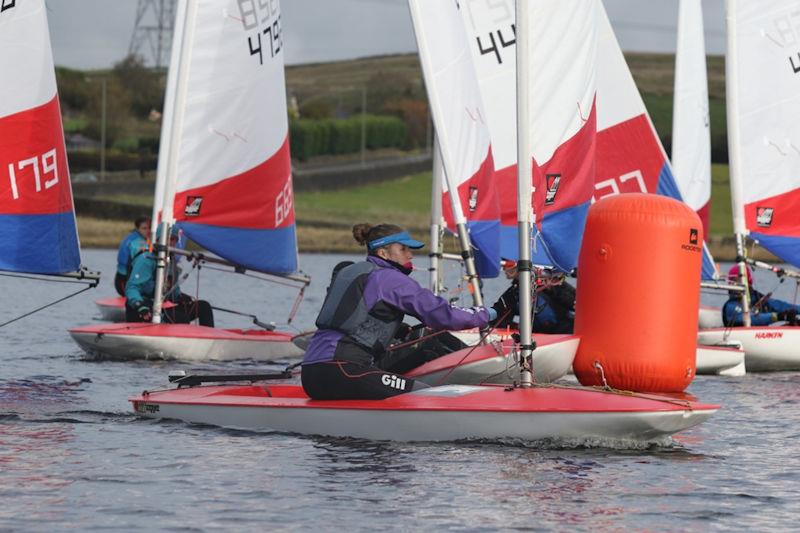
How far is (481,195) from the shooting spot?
16.1 meters

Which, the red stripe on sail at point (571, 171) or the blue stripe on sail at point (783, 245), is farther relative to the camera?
the blue stripe on sail at point (783, 245)

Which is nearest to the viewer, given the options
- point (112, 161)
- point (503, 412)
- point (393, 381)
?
point (503, 412)

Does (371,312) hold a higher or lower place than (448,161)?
lower

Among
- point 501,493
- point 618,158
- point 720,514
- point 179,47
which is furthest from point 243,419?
point 618,158

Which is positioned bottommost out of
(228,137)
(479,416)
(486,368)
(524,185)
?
(479,416)

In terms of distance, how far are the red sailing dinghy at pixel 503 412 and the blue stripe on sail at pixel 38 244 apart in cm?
316

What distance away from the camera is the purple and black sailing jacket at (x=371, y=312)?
10359 millimetres

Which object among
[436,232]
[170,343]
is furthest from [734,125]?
[170,343]

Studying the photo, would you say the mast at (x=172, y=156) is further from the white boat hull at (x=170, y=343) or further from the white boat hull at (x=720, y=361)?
the white boat hull at (x=720, y=361)

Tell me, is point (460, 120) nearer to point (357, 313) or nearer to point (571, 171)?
point (571, 171)

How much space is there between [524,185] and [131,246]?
8738 mm

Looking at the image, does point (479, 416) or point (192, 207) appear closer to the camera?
point (479, 416)

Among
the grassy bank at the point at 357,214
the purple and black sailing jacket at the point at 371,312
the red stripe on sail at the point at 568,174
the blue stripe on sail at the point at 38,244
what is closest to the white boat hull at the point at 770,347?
the red stripe on sail at the point at 568,174

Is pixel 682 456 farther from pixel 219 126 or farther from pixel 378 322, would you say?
pixel 219 126
